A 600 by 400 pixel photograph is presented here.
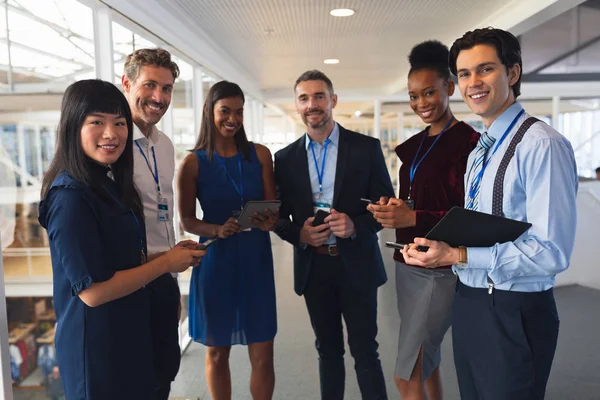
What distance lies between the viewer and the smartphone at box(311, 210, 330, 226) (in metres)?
2.33

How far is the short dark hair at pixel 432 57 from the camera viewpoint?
216 cm

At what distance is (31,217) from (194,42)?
2.59m

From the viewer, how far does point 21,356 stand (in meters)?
2.75

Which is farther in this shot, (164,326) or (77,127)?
(164,326)

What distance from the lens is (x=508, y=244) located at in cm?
141

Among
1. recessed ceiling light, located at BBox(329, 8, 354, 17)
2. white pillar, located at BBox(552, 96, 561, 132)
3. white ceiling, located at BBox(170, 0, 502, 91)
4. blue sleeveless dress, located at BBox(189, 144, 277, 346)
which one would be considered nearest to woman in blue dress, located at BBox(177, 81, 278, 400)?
blue sleeveless dress, located at BBox(189, 144, 277, 346)

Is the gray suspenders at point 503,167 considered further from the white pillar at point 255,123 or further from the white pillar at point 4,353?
the white pillar at point 255,123

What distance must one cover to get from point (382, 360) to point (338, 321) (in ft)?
4.14

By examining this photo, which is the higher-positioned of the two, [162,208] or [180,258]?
[162,208]

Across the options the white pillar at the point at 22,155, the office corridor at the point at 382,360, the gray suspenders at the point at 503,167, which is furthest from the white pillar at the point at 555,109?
the white pillar at the point at 22,155

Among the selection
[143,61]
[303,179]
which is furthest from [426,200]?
[143,61]

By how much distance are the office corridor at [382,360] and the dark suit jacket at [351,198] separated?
1071mm

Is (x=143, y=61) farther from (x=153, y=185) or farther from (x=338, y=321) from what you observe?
(x=338, y=321)

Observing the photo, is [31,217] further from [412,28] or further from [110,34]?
[412,28]
